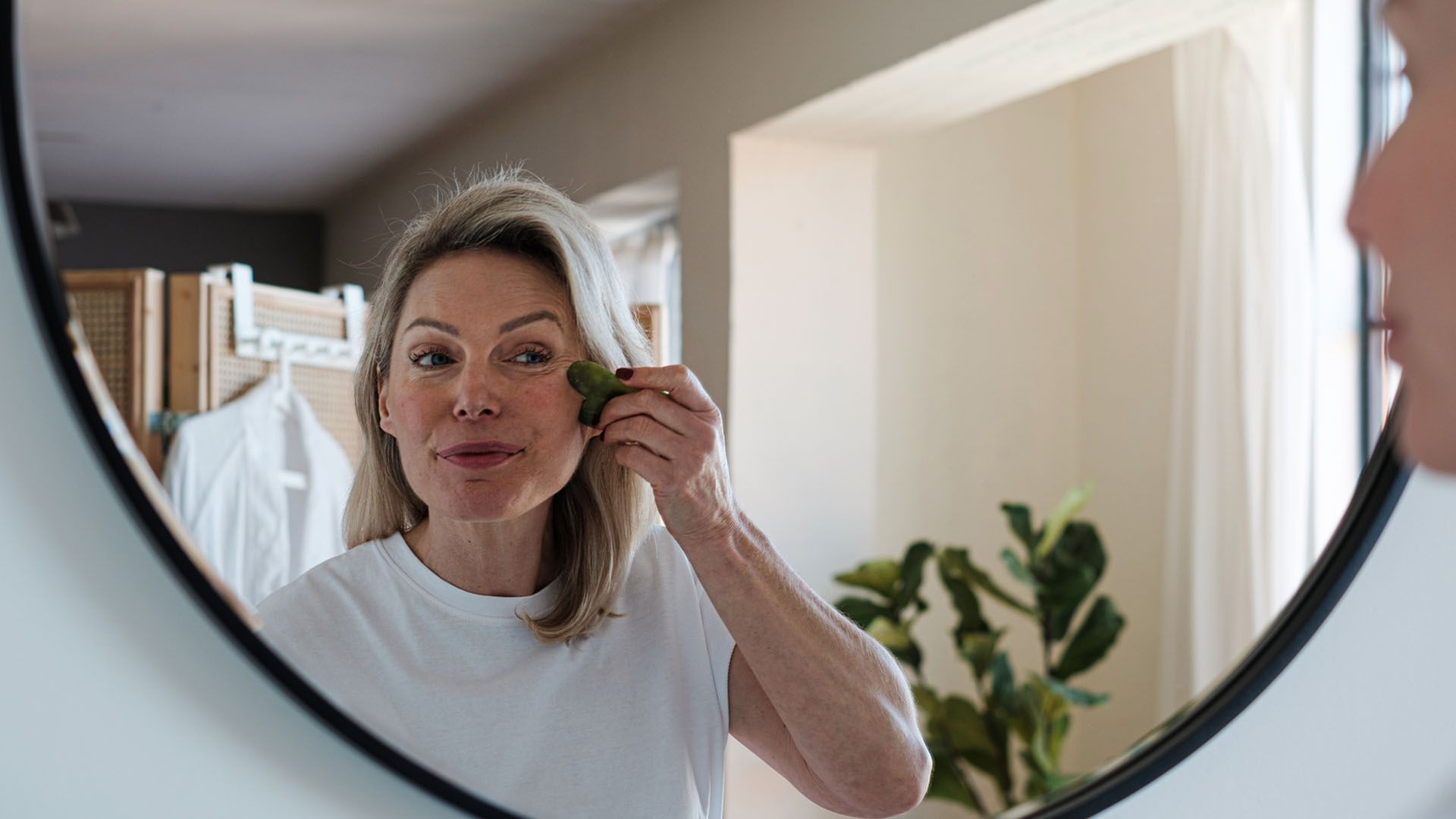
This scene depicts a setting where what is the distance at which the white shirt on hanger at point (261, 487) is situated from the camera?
45 centimetres

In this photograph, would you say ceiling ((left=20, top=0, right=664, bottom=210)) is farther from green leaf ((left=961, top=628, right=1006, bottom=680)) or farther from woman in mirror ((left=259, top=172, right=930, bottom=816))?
green leaf ((left=961, top=628, right=1006, bottom=680))

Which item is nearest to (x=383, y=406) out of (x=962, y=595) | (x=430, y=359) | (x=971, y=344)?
(x=430, y=359)

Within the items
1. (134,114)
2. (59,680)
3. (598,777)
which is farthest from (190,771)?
(134,114)

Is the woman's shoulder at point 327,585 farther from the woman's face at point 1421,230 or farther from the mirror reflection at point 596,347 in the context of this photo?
the woman's face at point 1421,230

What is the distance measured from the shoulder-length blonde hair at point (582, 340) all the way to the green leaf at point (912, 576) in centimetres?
20

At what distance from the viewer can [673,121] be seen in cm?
52

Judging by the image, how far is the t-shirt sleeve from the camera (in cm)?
54

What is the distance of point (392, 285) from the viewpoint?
0.47m

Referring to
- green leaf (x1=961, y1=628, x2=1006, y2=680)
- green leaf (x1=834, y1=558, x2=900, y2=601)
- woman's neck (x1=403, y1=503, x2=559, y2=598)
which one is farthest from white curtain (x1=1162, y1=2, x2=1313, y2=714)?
woman's neck (x1=403, y1=503, x2=559, y2=598)

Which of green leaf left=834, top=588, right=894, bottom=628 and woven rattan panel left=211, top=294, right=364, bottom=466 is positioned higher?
woven rattan panel left=211, top=294, right=364, bottom=466

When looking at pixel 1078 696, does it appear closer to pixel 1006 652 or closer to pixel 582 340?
pixel 1006 652

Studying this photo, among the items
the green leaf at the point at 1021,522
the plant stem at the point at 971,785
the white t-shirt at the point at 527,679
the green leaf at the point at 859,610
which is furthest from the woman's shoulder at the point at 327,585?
the green leaf at the point at 1021,522

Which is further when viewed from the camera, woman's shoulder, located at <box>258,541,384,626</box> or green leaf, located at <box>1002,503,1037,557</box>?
green leaf, located at <box>1002,503,1037,557</box>

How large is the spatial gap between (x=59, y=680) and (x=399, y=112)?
0.28m
